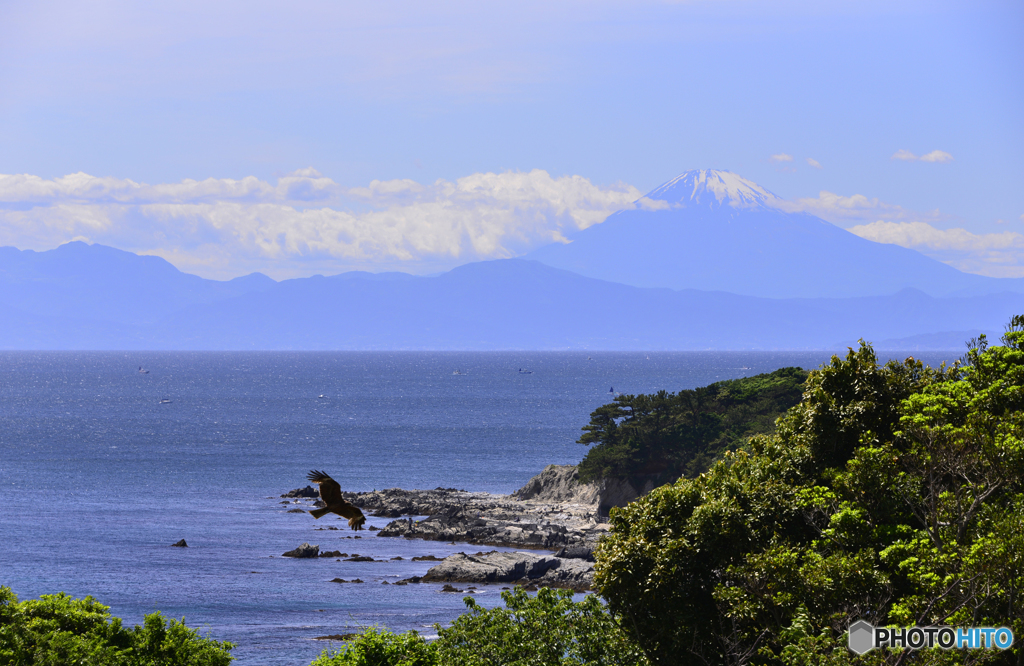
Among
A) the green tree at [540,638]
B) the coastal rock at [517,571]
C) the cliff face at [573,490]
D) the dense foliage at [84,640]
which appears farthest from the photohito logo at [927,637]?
the cliff face at [573,490]

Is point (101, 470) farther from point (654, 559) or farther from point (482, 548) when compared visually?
point (654, 559)

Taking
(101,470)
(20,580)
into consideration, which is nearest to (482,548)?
(20,580)

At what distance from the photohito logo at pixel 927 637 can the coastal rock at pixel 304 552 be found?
73012mm

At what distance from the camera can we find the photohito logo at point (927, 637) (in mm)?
19062

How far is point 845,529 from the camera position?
2327 centimetres

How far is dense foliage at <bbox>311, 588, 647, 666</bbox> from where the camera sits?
2698cm

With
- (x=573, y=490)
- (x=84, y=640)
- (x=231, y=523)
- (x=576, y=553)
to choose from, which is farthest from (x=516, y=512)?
(x=84, y=640)

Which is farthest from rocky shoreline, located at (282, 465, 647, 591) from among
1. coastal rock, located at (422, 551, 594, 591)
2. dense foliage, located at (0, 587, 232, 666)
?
dense foliage, located at (0, 587, 232, 666)

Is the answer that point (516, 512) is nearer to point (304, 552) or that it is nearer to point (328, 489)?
point (304, 552)

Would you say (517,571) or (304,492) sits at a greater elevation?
(517,571)

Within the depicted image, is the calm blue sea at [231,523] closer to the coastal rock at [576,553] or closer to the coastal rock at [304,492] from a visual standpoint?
the coastal rock at [304,492]

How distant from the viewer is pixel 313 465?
485ft

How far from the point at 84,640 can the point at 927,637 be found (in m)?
22.3

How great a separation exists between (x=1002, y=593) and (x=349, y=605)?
55.7m
